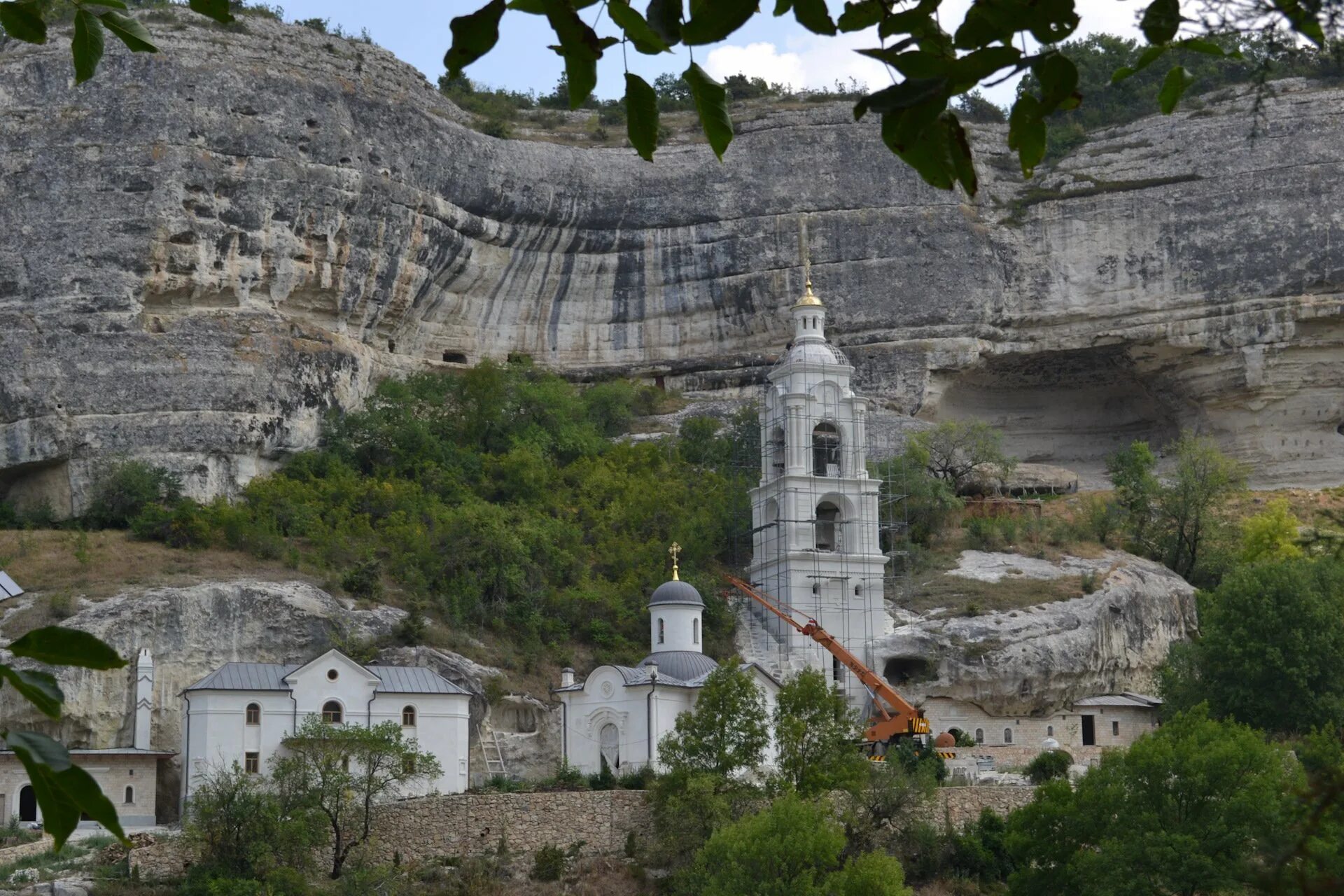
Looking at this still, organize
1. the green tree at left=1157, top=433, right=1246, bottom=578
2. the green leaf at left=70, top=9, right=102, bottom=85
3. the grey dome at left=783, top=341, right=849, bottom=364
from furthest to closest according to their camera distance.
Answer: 1. the green tree at left=1157, top=433, right=1246, bottom=578
2. the grey dome at left=783, top=341, right=849, bottom=364
3. the green leaf at left=70, top=9, right=102, bottom=85

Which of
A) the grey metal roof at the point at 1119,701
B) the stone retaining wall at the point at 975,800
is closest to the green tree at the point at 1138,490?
the grey metal roof at the point at 1119,701

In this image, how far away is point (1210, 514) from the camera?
47969 millimetres

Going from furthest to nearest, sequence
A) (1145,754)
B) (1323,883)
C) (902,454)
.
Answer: (902,454) → (1145,754) → (1323,883)

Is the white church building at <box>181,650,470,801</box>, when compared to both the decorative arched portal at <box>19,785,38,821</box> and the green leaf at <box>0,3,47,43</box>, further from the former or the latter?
the green leaf at <box>0,3,47,43</box>

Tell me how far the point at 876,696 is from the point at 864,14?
108 ft

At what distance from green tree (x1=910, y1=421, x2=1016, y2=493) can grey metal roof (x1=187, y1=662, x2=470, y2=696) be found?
17.3 m

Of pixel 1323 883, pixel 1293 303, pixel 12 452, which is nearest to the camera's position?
pixel 1323 883

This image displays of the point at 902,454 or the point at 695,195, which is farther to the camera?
the point at 695,195

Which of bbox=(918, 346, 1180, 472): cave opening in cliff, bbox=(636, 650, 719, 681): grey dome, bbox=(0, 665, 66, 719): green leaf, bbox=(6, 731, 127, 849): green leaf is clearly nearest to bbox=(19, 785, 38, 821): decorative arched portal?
bbox=(636, 650, 719, 681): grey dome

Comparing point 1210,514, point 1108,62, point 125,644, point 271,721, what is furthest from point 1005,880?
point 1108,62

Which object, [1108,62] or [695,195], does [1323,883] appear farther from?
[1108,62]

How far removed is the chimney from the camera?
34156 mm

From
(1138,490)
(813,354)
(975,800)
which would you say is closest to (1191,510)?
(1138,490)

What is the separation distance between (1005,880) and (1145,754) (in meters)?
2.96
